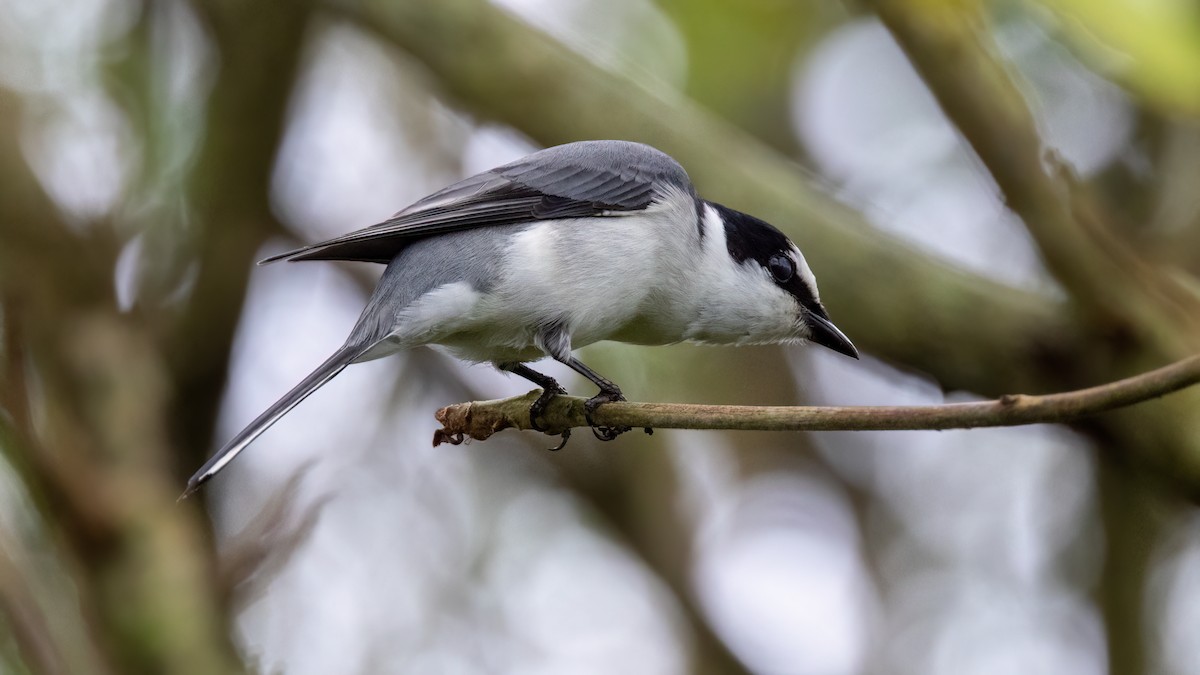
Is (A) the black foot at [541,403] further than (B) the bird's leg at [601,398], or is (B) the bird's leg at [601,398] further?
(A) the black foot at [541,403]

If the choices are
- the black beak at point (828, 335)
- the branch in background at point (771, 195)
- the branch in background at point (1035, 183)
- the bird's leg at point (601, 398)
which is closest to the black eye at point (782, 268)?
the black beak at point (828, 335)

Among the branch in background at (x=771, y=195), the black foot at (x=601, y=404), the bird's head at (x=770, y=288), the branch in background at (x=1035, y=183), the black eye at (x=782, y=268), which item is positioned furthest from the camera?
the branch in background at (x=771, y=195)

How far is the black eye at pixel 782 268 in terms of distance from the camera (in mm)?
4277

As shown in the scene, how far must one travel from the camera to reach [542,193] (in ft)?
13.3

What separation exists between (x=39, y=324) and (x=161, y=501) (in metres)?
1.03

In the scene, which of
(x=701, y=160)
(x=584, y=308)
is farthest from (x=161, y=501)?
(x=701, y=160)

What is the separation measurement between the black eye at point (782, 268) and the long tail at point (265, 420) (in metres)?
1.56

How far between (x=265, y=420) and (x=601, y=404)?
2.85 ft

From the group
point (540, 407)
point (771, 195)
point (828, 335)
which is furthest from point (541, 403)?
point (771, 195)

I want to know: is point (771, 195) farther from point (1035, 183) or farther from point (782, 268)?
point (1035, 183)

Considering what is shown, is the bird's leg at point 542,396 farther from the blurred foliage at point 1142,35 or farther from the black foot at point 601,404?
the blurred foliage at point 1142,35

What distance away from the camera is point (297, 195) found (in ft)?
19.2

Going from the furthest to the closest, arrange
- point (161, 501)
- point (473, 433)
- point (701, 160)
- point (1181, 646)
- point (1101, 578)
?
point (1181, 646) → point (1101, 578) → point (701, 160) → point (161, 501) → point (473, 433)

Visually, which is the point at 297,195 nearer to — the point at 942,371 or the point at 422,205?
the point at 422,205
